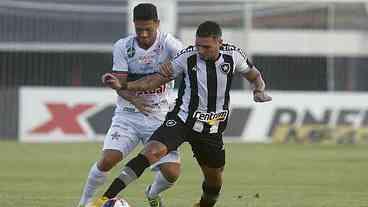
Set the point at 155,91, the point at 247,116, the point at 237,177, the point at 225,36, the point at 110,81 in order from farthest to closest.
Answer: the point at 225,36 < the point at 247,116 < the point at 237,177 < the point at 155,91 < the point at 110,81

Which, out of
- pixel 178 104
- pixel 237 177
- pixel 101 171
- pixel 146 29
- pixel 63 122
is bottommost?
pixel 63 122

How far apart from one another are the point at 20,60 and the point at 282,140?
366 inches

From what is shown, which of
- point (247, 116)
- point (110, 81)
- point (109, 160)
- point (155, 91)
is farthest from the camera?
point (247, 116)

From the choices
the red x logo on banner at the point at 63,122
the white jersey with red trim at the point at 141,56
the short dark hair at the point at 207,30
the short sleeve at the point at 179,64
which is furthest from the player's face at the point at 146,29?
the red x logo on banner at the point at 63,122

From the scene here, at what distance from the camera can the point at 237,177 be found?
65.5 ft

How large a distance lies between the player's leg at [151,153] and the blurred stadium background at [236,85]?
19.1 feet

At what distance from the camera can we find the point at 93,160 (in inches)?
968

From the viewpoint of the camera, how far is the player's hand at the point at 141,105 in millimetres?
12862

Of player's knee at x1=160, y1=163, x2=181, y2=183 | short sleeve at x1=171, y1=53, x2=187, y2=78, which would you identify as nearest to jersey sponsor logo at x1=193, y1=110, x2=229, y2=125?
short sleeve at x1=171, y1=53, x2=187, y2=78

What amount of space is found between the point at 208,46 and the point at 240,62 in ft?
2.18

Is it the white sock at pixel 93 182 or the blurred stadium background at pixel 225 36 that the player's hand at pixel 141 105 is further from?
the blurred stadium background at pixel 225 36

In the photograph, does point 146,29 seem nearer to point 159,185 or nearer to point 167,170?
point 167,170

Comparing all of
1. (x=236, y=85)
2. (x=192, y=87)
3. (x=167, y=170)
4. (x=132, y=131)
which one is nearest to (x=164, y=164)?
(x=167, y=170)

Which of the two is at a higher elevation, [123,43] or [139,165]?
[123,43]
